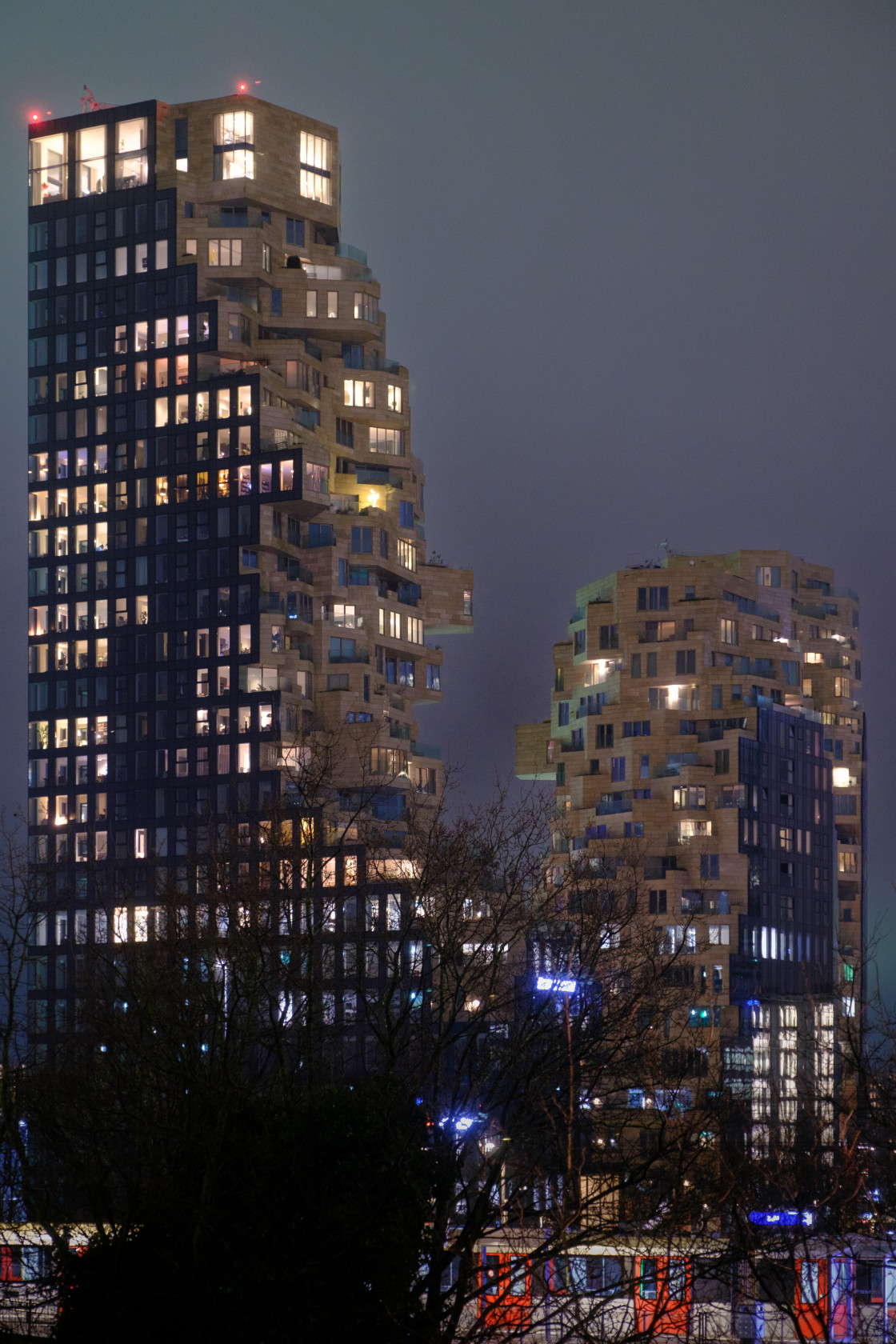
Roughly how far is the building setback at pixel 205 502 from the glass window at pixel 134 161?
36 cm

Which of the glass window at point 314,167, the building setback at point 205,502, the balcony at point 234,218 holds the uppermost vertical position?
the glass window at point 314,167

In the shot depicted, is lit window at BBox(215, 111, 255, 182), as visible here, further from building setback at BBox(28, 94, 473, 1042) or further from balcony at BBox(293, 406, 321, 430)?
balcony at BBox(293, 406, 321, 430)

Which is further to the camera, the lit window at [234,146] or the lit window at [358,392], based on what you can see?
the lit window at [358,392]

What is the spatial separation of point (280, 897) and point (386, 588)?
124 m

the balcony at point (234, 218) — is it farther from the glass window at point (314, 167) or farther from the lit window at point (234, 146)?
the glass window at point (314, 167)

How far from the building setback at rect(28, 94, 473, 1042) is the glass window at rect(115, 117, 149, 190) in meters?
0.36

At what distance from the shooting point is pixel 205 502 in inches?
7421

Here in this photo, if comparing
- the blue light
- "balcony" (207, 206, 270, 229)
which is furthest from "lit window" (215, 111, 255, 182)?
the blue light

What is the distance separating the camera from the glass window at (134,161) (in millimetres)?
197500

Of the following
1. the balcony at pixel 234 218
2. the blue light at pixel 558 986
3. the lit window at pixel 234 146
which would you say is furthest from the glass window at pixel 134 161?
the blue light at pixel 558 986

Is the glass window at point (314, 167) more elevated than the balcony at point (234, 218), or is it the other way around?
the glass window at point (314, 167)

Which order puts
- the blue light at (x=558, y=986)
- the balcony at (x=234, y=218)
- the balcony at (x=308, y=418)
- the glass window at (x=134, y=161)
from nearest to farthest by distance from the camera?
the blue light at (x=558, y=986) < the balcony at (x=308, y=418) < the balcony at (x=234, y=218) < the glass window at (x=134, y=161)

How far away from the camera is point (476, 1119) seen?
160ft

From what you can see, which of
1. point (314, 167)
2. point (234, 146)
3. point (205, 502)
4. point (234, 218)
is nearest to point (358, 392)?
point (205, 502)
